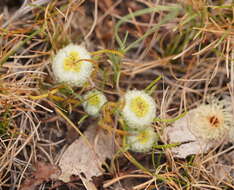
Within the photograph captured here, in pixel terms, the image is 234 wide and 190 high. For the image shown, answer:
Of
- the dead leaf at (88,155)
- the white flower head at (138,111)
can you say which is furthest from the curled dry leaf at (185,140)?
the dead leaf at (88,155)

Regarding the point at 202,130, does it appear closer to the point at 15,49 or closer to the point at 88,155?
the point at 88,155

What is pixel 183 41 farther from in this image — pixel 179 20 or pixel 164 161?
pixel 164 161

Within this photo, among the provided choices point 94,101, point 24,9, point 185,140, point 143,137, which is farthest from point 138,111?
point 24,9

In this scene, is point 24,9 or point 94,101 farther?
point 24,9

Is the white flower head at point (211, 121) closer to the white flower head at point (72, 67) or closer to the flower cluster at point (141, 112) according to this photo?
the flower cluster at point (141, 112)

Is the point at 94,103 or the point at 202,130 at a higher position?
the point at 94,103

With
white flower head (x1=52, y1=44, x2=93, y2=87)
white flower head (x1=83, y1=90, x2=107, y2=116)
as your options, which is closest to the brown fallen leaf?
white flower head (x1=83, y1=90, x2=107, y2=116)

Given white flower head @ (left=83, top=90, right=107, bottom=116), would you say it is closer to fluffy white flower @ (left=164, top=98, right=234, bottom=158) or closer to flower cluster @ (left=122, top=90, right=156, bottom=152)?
flower cluster @ (left=122, top=90, right=156, bottom=152)
